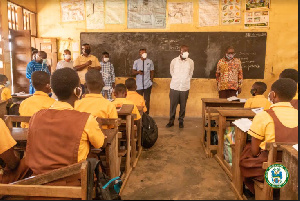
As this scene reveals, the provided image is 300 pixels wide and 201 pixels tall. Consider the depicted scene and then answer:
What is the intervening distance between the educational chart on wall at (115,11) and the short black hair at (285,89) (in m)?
4.55

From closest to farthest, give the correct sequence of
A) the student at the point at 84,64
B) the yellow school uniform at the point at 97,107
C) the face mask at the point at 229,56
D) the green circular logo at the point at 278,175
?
the green circular logo at the point at 278,175
the yellow school uniform at the point at 97,107
the face mask at the point at 229,56
the student at the point at 84,64

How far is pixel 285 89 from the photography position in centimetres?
198

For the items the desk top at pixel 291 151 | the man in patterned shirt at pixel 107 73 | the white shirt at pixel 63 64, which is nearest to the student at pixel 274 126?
the desk top at pixel 291 151

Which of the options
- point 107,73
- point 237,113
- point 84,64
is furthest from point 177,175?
point 107,73

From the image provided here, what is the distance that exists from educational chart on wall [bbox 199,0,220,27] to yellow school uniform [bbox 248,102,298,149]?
4268mm

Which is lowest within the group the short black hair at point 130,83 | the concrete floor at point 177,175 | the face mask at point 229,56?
the concrete floor at point 177,175

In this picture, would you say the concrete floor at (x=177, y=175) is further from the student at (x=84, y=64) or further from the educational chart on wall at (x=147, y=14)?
the educational chart on wall at (x=147, y=14)

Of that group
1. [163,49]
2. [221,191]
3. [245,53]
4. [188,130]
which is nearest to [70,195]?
[221,191]

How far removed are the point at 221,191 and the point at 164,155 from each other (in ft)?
3.72

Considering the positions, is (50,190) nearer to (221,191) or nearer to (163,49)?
(221,191)

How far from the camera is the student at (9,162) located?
162cm

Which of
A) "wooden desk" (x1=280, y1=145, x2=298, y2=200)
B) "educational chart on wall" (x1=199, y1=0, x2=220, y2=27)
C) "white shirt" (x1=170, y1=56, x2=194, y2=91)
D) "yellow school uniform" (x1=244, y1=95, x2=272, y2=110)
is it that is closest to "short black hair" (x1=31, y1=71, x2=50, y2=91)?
"wooden desk" (x1=280, y1=145, x2=298, y2=200)

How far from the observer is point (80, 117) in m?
1.51

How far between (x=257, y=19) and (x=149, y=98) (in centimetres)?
275
